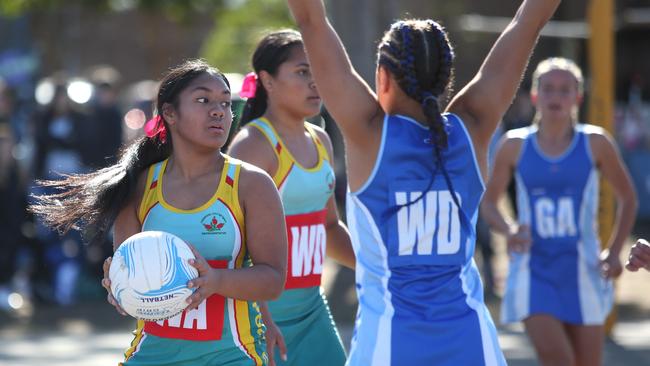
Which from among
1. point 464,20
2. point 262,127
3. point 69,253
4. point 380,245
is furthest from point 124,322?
point 464,20

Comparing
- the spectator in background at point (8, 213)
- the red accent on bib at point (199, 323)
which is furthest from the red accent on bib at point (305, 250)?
the spectator in background at point (8, 213)

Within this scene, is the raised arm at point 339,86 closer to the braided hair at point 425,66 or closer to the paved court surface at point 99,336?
the braided hair at point 425,66

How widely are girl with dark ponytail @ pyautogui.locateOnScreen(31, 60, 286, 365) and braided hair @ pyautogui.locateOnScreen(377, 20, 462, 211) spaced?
0.71 metres

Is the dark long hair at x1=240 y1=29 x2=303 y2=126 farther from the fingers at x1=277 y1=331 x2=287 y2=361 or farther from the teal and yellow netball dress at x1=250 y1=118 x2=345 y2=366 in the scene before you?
the fingers at x1=277 y1=331 x2=287 y2=361

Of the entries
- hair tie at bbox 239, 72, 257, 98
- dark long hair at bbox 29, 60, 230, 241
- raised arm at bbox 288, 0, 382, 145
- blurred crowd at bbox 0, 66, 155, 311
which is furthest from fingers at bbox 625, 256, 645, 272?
blurred crowd at bbox 0, 66, 155, 311

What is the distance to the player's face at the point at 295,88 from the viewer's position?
18.7ft

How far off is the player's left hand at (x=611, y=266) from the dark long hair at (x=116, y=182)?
314 cm

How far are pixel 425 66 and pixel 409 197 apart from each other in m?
0.44

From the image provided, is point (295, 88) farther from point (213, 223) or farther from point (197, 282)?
point (197, 282)

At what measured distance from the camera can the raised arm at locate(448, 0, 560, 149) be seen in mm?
4086

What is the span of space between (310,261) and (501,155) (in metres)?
2.15

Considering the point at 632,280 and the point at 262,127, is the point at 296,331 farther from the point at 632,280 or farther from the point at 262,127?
the point at 632,280

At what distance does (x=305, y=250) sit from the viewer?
5492mm

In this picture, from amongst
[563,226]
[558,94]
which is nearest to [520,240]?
[563,226]
